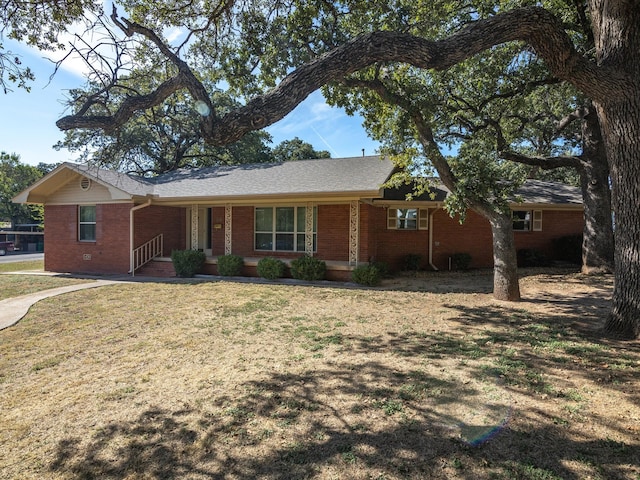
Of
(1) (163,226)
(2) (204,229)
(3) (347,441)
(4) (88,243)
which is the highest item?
(1) (163,226)

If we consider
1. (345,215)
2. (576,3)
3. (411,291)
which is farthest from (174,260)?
(576,3)

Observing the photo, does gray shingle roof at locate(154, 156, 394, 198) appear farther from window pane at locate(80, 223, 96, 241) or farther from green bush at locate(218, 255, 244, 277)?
window pane at locate(80, 223, 96, 241)

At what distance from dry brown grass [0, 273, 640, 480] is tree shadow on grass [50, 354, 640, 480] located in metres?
0.02

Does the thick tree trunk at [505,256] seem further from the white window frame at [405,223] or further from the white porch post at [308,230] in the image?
the white porch post at [308,230]

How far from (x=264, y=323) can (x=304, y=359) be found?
84.9 inches

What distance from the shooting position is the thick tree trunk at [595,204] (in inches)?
492

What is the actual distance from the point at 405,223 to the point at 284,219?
4.93 meters

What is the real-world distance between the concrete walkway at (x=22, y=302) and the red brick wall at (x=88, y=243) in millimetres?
2403

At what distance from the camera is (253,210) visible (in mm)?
14375

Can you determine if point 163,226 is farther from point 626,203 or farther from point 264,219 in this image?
point 626,203

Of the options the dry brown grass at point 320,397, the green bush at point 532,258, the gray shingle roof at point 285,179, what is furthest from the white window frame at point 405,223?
the dry brown grass at point 320,397

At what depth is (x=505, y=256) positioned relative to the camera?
28.0 ft

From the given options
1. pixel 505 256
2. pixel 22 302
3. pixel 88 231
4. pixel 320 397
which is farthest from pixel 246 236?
pixel 320 397

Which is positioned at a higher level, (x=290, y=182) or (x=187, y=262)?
(x=290, y=182)
